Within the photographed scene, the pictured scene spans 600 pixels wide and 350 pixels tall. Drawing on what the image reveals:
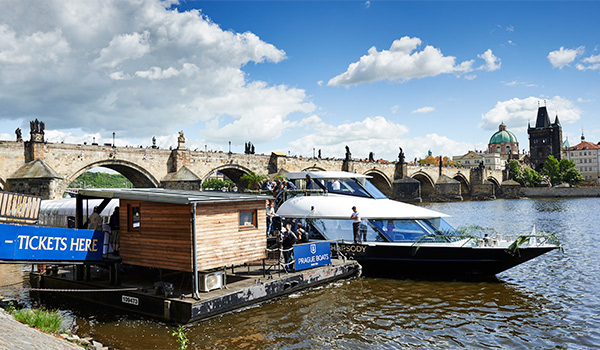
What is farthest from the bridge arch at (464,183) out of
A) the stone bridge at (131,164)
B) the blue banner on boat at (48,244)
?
the blue banner on boat at (48,244)

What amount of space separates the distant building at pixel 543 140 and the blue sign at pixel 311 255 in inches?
6196

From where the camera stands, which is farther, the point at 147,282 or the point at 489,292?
the point at 489,292

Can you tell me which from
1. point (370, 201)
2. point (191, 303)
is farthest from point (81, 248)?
point (370, 201)

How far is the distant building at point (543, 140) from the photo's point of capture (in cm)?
15000

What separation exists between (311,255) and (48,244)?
7775 millimetres

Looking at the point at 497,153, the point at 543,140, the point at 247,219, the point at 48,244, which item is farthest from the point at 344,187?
the point at 497,153

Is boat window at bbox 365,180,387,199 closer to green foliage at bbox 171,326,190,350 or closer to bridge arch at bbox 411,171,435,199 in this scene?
green foliage at bbox 171,326,190,350

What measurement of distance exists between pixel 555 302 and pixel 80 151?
35610 mm

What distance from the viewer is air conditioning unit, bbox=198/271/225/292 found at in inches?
467

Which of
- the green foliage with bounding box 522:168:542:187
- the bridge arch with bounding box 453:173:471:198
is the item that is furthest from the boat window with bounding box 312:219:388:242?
the green foliage with bounding box 522:168:542:187

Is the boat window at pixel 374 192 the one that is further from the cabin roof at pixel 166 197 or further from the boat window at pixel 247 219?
the boat window at pixel 247 219

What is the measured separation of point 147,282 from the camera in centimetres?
1365

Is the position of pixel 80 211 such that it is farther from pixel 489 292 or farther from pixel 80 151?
pixel 80 151

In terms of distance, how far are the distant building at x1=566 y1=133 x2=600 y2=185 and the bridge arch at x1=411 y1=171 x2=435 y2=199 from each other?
8689 cm
